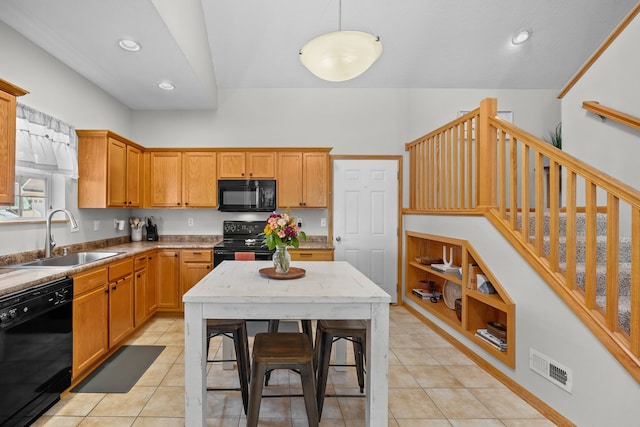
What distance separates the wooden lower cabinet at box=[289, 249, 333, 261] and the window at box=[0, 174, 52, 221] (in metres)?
2.51

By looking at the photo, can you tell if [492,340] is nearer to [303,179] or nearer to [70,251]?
[303,179]

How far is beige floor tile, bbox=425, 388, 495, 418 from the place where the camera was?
2184 millimetres

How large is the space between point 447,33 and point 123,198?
439 centimetres

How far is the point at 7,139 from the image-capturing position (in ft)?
6.73

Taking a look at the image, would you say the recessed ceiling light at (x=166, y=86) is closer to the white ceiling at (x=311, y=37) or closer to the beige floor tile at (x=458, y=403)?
the white ceiling at (x=311, y=37)

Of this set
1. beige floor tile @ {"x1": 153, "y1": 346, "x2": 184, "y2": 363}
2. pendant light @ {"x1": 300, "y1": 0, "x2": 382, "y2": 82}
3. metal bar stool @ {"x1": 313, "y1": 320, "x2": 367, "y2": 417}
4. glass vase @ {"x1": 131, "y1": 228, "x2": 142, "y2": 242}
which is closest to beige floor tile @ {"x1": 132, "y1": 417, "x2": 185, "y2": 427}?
metal bar stool @ {"x1": 313, "y1": 320, "x2": 367, "y2": 417}

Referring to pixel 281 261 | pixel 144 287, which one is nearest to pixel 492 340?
pixel 281 261

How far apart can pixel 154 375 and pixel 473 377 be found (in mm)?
2573

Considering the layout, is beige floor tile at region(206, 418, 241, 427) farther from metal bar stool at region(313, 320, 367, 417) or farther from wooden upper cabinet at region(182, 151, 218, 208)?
wooden upper cabinet at region(182, 151, 218, 208)

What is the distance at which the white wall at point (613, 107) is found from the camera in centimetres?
266

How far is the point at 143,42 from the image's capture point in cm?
279

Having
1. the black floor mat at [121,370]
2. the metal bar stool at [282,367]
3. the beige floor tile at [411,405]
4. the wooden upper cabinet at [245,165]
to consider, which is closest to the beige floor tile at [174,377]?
the black floor mat at [121,370]

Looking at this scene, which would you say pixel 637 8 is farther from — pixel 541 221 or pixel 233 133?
pixel 233 133

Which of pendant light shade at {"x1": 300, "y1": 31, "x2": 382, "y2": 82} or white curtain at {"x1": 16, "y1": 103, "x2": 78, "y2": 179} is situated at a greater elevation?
pendant light shade at {"x1": 300, "y1": 31, "x2": 382, "y2": 82}
